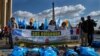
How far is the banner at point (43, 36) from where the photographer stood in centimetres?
1870

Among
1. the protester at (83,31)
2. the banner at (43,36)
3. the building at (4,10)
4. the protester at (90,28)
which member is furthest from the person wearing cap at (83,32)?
the building at (4,10)

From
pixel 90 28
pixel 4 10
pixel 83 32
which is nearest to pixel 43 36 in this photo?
pixel 83 32

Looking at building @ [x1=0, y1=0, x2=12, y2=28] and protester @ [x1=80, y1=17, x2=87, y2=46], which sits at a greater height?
building @ [x1=0, y1=0, x2=12, y2=28]

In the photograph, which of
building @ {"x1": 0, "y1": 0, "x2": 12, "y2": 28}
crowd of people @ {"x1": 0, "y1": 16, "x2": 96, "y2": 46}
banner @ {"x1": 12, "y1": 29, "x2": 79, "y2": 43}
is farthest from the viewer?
building @ {"x1": 0, "y1": 0, "x2": 12, "y2": 28}

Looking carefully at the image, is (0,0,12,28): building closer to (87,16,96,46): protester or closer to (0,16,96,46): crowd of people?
(0,16,96,46): crowd of people

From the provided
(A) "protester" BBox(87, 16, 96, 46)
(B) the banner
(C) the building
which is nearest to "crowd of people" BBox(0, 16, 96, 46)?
(A) "protester" BBox(87, 16, 96, 46)

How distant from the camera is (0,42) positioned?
20.4 m

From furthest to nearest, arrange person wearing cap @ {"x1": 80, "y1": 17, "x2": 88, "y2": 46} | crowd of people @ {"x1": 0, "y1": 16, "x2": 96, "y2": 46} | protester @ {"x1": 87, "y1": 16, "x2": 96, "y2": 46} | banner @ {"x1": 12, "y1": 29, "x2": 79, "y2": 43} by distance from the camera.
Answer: protester @ {"x1": 87, "y1": 16, "x2": 96, "y2": 46}, person wearing cap @ {"x1": 80, "y1": 17, "x2": 88, "y2": 46}, crowd of people @ {"x1": 0, "y1": 16, "x2": 96, "y2": 46}, banner @ {"x1": 12, "y1": 29, "x2": 79, "y2": 43}

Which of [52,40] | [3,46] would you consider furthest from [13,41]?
[52,40]

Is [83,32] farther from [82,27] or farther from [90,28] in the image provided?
[90,28]

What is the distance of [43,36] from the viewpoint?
62.8 feet

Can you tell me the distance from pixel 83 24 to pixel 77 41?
3.77 ft

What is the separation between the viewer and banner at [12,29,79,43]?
61.4 ft

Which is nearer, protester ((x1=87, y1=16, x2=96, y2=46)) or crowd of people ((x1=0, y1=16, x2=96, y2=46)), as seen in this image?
crowd of people ((x1=0, y1=16, x2=96, y2=46))
